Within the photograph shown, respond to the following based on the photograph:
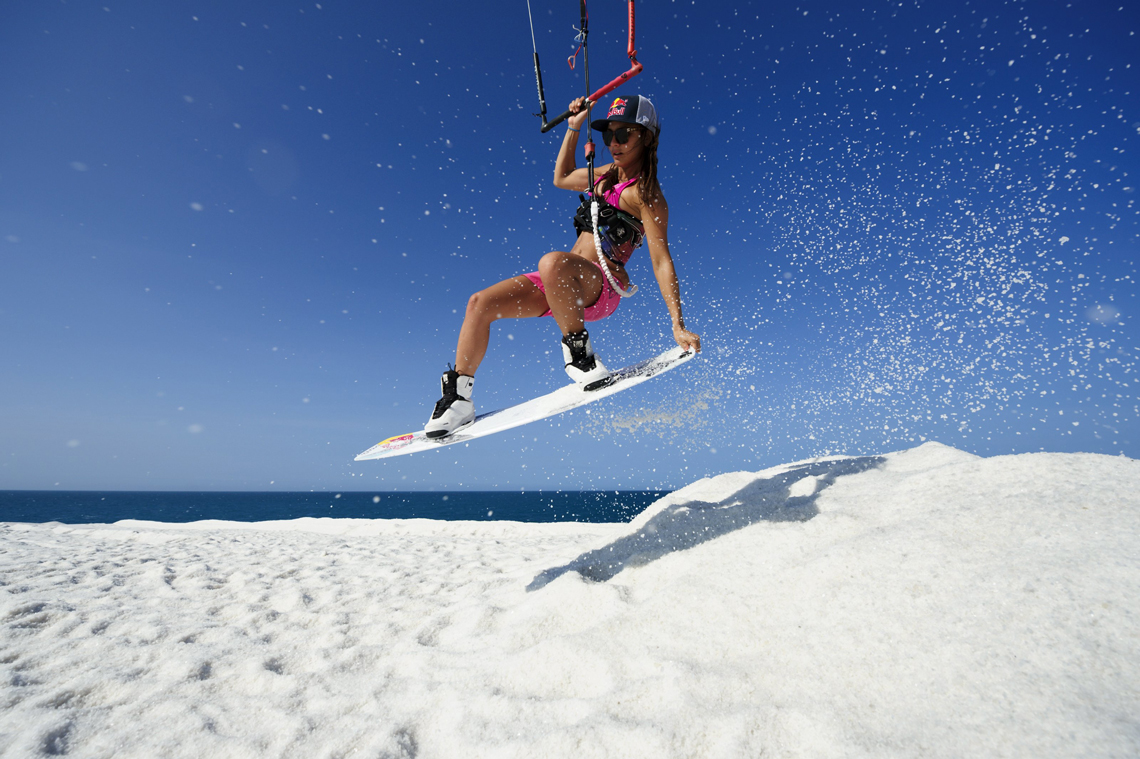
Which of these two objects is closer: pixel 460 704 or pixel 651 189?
pixel 460 704

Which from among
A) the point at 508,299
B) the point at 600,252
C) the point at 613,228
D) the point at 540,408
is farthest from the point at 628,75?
the point at 540,408

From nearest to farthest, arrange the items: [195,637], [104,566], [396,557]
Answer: [195,637]
[104,566]
[396,557]

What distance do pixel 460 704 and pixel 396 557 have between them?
144 inches

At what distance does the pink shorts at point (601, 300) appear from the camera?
3.53 meters

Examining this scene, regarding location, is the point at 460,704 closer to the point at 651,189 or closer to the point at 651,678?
the point at 651,678

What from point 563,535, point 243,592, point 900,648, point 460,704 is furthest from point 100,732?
point 563,535

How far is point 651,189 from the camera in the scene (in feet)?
11.1

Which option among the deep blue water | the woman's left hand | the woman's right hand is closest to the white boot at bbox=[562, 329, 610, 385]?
the woman's left hand

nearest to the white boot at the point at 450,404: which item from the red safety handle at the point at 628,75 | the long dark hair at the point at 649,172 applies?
the long dark hair at the point at 649,172

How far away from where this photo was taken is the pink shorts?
11.6ft

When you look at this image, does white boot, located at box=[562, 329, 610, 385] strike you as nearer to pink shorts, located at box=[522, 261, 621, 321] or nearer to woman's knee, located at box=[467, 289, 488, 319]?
pink shorts, located at box=[522, 261, 621, 321]

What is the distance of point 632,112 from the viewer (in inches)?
130

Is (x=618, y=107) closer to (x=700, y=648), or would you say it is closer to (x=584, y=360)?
(x=584, y=360)

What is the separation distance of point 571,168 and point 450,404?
235 cm
